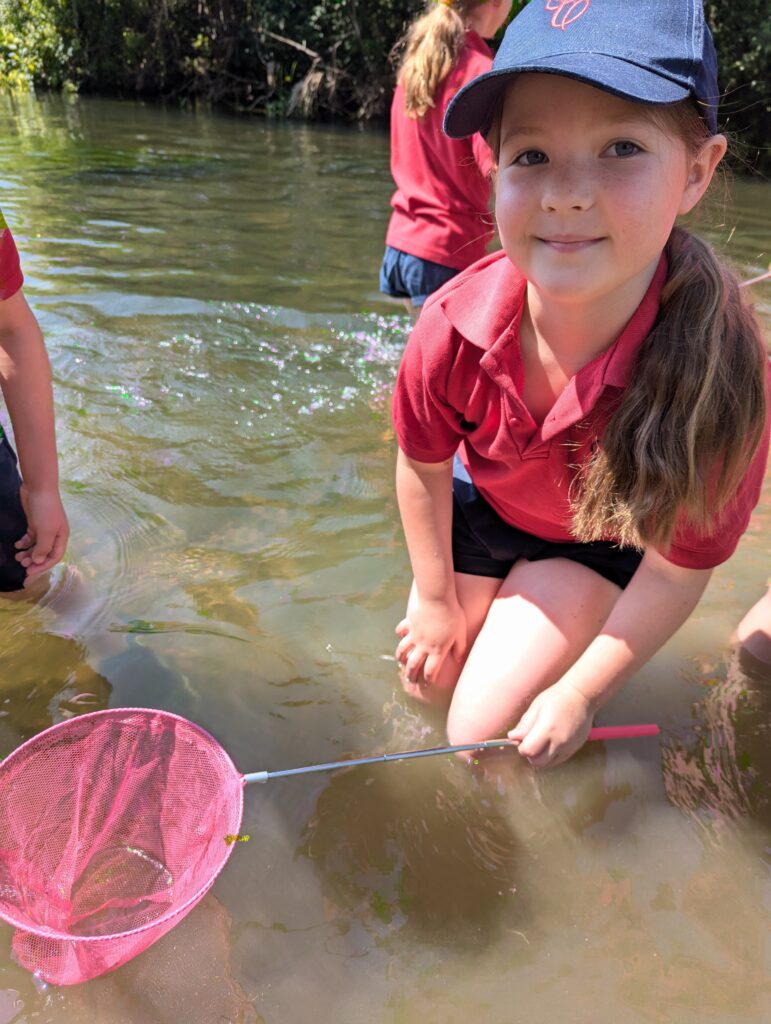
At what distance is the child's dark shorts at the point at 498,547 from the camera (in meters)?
2.21

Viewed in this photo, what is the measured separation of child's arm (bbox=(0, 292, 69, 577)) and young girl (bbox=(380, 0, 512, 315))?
6.47 ft

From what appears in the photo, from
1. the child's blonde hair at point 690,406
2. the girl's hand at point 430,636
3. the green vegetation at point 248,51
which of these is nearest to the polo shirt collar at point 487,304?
the child's blonde hair at point 690,406

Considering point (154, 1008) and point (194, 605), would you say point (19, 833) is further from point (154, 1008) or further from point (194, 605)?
point (194, 605)

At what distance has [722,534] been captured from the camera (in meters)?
1.84

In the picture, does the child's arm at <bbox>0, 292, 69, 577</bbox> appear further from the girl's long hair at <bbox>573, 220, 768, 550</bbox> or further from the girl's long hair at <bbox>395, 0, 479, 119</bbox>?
the girl's long hair at <bbox>395, 0, 479, 119</bbox>

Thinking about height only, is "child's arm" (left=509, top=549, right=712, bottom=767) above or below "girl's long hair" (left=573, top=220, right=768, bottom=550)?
below

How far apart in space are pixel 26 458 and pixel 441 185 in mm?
2357

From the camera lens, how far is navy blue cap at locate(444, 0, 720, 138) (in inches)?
55.9

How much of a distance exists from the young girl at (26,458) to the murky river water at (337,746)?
0.30m

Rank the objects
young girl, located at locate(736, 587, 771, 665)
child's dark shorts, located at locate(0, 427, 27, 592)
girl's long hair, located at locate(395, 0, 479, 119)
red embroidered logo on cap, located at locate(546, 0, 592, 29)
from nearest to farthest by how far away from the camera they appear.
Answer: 1. red embroidered logo on cap, located at locate(546, 0, 592, 29)
2. child's dark shorts, located at locate(0, 427, 27, 592)
3. young girl, located at locate(736, 587, 771, 665)
4. girl's long hair, located at locate(395, 0, 479, 119)

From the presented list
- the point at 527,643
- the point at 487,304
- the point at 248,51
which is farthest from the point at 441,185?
the point at 248,51

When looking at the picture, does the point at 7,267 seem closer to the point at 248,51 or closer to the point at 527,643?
the point at 527,643

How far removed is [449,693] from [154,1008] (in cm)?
107

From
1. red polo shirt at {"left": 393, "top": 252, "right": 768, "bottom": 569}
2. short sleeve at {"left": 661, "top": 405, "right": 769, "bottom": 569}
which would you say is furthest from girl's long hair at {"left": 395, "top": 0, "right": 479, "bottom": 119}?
short sleeve at {"left": 661, "top": 405, "right": 769, "bottom": 569}
